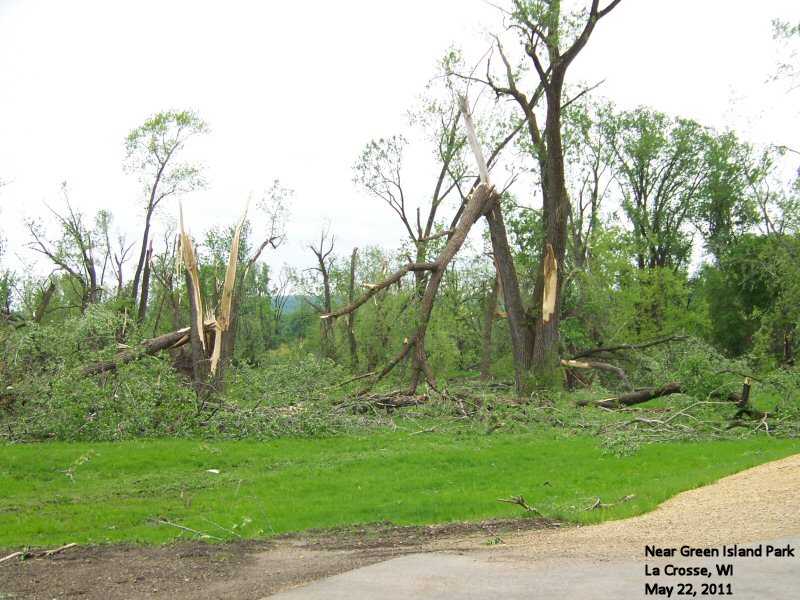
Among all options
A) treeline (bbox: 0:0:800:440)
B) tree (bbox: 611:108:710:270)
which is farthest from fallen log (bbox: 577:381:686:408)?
tree (bbox: 611:108:710:270)

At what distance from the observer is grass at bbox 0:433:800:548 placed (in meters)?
8.77

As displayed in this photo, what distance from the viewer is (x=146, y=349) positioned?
60.8ft

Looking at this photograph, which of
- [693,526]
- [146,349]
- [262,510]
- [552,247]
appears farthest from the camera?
[552,247]

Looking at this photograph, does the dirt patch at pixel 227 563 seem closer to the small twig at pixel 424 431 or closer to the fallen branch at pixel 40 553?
the fallen branch at pixel 40 553

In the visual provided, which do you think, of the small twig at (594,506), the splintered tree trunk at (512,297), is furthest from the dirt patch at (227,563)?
the splintered tree trunk at (512,297)

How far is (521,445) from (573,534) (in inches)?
299

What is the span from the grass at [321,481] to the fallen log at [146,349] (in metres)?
2.67

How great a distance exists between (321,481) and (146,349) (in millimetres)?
Result: 8768

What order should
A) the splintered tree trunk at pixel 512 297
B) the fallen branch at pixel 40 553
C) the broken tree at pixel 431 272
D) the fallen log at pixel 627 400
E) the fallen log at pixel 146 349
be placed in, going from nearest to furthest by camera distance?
the fallen branch at pixel 40 553 → the fallen log at pixel 146 349 → the broken tree at pixel 431 272 → the fallen log at pixel 627 400 → the splintered tree trunk at pixel 512 297

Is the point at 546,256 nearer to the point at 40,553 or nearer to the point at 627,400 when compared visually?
the point at 627,400

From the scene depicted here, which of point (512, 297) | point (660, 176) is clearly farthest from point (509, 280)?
point (660, 176)

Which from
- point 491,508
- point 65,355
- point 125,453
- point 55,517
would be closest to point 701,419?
point 491,508

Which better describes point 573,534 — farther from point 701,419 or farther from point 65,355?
point 65,355

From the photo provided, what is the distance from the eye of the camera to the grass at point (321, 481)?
28.8 ft
